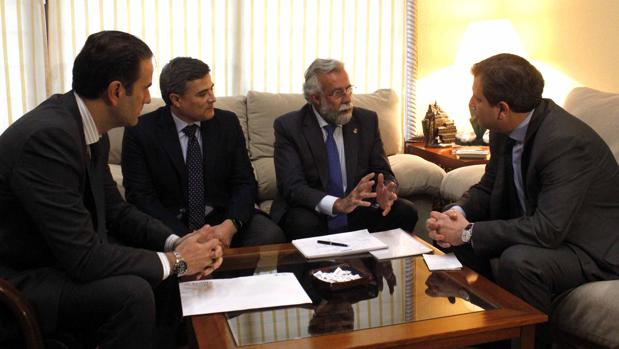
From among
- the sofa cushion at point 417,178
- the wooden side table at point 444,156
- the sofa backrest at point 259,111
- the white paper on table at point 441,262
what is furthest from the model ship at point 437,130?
the white paper on table at point 441,262

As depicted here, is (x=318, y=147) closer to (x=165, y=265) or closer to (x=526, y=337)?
(x=165, y=265)

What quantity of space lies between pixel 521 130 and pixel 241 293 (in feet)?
3.68

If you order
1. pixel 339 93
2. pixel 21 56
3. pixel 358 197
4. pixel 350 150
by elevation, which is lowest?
pixel 358 197

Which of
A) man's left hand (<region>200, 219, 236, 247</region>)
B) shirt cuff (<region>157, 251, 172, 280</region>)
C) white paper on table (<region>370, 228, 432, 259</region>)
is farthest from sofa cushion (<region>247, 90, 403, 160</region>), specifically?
shirt cuff (<region>157, 251, 172, 280</region>)

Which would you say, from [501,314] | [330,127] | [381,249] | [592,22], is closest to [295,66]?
[330,127]

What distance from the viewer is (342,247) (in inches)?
83.4

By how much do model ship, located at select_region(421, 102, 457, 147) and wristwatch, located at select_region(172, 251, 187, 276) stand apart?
93.2 inches

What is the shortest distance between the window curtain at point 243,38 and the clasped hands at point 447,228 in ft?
6.56

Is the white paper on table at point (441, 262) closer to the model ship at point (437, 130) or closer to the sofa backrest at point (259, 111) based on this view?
the sofa backrest at point (259, 111)

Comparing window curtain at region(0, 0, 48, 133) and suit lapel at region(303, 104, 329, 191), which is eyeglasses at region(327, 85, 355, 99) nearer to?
suit lapel at region(303, 104, 329, 191)

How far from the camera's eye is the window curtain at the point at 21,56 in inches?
135

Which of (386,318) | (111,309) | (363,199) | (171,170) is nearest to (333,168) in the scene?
(363,199)

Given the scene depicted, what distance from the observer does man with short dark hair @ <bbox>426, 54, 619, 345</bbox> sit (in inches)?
77.4

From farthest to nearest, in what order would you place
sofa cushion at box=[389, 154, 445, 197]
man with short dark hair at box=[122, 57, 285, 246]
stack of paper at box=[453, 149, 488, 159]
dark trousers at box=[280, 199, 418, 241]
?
stack of paper at box=[453, 149, 488, 159] → sofa cushion at box=[389, 154, 445, 197] → dark trousers at box=[280, 199, 418, 241] → man with short dark hair at box=[122, 57, 285, 246]
